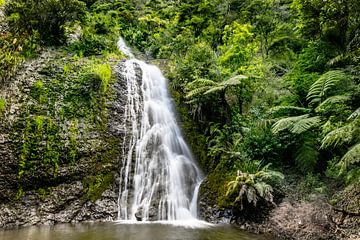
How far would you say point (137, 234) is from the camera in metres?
6.18

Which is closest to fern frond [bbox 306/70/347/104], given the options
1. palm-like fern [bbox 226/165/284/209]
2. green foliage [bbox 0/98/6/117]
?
palm-like fern [bbox 226/165/284/209]

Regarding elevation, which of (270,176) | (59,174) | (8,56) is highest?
(8,56)

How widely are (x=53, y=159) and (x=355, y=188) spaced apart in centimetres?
773

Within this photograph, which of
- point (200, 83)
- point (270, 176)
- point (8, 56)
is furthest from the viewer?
point (200, 83)

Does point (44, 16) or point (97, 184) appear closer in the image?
point (97, 184)

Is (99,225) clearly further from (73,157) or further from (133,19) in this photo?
(133,19)

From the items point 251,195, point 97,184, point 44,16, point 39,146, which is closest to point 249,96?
point 251,195

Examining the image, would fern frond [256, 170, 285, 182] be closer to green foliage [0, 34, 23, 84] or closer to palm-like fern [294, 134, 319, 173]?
palm-like fern [294, 134, 319, 173]

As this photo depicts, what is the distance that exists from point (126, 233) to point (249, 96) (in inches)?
280

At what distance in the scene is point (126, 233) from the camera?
6.28m

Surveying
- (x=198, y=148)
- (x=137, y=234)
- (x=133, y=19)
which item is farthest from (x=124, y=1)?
(x=137, y=234)

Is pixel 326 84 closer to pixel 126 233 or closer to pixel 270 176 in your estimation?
pixel 270 176

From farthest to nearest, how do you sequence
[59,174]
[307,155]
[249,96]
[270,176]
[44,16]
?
[44,16], [249,96], [59,174], [307,155], [270,176]

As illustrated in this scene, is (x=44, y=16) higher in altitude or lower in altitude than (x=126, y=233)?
higher
